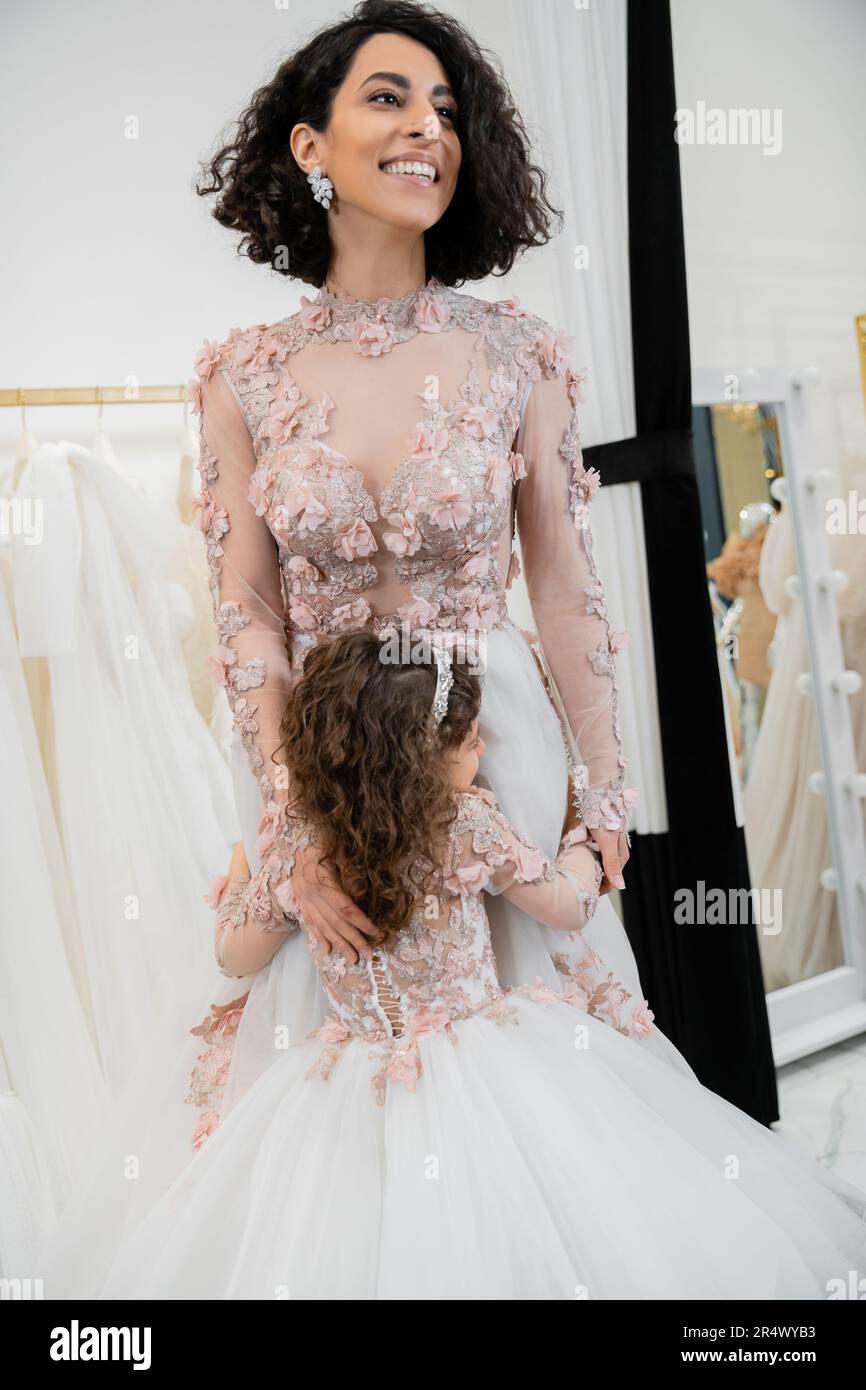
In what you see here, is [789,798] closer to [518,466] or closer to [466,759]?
[518,466]

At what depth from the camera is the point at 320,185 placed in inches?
67.6

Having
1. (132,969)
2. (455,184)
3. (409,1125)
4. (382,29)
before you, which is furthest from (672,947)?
(382,29)

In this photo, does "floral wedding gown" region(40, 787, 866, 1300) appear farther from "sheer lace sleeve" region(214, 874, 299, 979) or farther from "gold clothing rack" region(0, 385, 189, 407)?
"gold clothing rack" region(0, 385, 189, 407)

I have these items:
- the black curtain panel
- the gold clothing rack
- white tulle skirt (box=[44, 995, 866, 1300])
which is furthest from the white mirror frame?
white tulle skirt (box=[44, 995, 866, 1300])

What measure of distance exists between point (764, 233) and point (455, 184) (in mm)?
1822

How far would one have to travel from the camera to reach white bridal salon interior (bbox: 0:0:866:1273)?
2334mm

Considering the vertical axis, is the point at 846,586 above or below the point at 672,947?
above

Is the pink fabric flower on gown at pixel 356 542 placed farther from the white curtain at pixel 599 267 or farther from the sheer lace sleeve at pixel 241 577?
the white curtain at pixel 599 267

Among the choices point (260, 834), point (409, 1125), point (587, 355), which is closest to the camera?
point (409, 1125)

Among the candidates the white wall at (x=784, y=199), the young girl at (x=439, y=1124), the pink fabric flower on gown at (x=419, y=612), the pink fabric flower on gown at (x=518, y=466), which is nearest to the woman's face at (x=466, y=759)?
the young girl at (x=439, y=1124)

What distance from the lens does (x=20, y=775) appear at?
89.2 inches

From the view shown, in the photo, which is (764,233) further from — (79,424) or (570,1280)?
(570,1280)

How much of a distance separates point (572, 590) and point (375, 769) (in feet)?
1.78

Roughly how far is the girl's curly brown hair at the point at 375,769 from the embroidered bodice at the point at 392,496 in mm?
161
